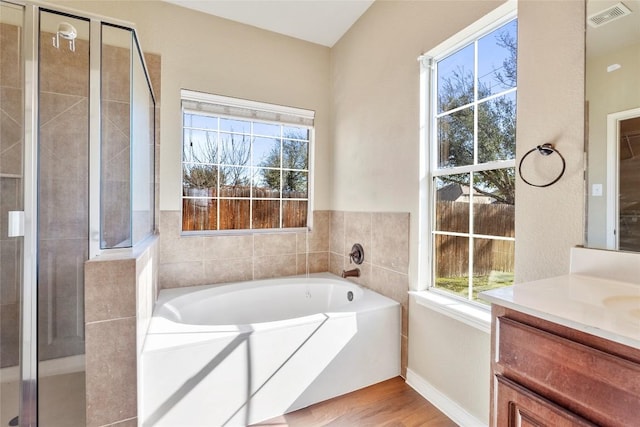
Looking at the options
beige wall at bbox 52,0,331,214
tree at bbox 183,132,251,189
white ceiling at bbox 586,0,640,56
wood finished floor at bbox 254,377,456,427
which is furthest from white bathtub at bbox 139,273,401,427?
white ceiling at bbox 586,0,640,56

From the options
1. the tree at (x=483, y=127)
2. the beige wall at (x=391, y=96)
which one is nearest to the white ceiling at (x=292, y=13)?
the beige wall at (x=391, y=96)

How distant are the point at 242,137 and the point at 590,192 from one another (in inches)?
100

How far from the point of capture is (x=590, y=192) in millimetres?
1148

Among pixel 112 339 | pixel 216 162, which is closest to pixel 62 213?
pixel 112 339

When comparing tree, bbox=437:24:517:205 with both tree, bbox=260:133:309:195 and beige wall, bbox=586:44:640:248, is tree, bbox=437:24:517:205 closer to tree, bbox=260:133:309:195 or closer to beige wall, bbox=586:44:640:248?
beige wall, bbox=586:44:640:248

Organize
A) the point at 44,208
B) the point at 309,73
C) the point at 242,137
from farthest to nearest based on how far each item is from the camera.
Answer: the point at 309,73 → the point at 242,137 → the point at 44,208

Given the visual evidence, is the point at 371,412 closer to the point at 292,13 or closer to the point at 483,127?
the point at 483,127

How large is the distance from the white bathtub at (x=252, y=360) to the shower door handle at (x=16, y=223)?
77 centimetres

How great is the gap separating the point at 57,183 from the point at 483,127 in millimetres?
2619

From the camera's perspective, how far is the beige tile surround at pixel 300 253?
220cm

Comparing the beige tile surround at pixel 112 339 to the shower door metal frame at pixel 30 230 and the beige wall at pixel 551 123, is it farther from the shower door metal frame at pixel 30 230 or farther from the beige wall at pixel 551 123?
the beige wall at pixel 551 123

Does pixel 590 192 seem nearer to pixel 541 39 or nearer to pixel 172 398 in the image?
pixel 541 39

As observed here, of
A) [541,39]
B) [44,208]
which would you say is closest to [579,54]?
[541,39]

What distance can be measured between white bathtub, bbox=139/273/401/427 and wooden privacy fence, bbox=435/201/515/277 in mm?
527
